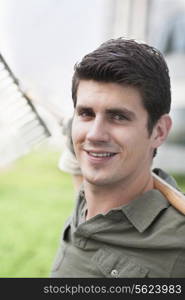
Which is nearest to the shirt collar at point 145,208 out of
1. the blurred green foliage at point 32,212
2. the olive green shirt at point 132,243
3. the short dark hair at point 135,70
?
the olive green shirt at point 132,243

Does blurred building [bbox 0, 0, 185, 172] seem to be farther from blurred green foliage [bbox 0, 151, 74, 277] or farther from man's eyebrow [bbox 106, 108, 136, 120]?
man's eyebrow [bbox 106, 108, 136, 120]

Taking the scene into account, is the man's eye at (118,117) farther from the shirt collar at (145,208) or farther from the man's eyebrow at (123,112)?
the shirt collar at (145,208)

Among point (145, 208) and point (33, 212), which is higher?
point (145, 208)

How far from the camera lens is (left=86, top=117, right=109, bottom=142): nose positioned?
0.79 meters

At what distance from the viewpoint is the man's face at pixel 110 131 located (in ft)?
2.58

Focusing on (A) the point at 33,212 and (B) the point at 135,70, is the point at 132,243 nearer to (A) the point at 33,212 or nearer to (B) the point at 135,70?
(B) the point at 135,70

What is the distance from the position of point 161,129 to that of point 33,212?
239 cm

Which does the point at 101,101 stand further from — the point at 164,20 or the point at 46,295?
the point at 164,20

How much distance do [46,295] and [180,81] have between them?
1893 millimetres

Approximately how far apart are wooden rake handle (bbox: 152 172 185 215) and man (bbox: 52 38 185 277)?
0.01 m

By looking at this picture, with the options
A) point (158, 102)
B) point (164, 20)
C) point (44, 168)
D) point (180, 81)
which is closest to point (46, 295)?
point (158, 102)

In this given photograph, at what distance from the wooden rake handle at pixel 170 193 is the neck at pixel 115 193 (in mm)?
24

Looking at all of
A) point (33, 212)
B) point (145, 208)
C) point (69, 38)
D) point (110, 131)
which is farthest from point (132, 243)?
point (33, 212)

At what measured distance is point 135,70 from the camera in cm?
77
